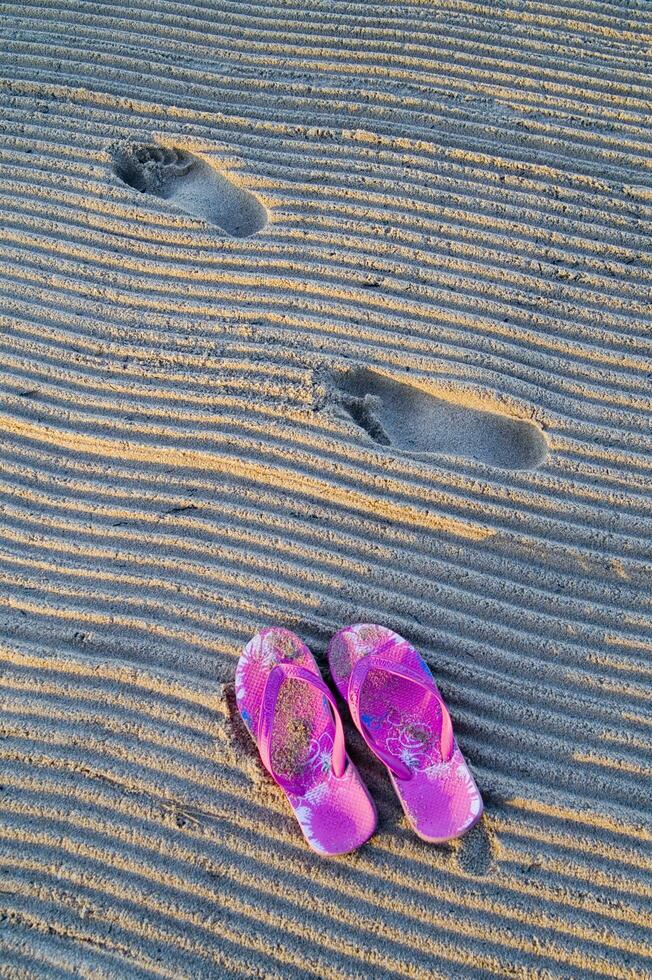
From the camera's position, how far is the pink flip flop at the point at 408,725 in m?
1.90

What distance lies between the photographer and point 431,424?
248 cm

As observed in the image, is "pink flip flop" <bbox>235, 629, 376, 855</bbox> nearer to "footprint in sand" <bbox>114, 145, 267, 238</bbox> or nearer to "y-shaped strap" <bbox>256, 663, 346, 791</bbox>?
"y-shaped strap" <bbox>256, 663, 346, 791</bbox>

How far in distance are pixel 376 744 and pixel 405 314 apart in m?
1.47

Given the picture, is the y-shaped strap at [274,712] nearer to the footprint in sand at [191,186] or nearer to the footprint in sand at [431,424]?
the footprint in sand at [431,424]

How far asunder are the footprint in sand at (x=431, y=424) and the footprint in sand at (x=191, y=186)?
0.88 meters

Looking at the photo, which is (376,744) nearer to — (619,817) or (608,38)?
(619,817)

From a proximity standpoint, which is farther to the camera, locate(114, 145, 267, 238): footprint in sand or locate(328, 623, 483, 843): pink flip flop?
locate(114, 145, 267, 238): footprint in sand

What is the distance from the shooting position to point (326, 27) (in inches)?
129

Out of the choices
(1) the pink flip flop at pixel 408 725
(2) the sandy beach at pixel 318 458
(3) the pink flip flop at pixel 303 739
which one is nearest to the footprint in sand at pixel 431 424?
(2) the sandy beach at pixel 318 458

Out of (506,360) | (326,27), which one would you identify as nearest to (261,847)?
(506,360)

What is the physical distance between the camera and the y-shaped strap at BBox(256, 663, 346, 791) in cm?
196

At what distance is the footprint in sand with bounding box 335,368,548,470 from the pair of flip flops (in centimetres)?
70

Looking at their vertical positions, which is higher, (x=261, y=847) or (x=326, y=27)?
(x=326, y=27)

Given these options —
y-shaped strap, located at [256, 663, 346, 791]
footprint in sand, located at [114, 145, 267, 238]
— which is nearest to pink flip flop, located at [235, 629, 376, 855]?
y-shaped strap, located at [256, 663, 346, 791]
